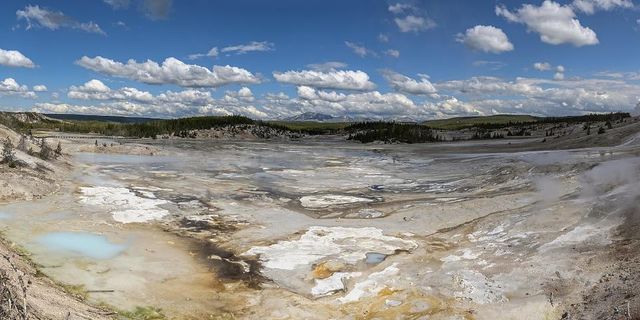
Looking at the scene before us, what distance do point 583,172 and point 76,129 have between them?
58712mm

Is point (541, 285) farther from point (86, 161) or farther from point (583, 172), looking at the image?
point (86, 161)

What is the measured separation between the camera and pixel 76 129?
201ft

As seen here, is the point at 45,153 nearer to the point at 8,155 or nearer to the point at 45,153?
the point at 45,153

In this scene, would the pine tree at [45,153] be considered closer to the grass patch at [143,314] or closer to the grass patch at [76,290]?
the grass patch at [76,290]

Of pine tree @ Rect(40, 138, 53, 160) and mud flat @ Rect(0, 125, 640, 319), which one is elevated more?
pine tree @ Rect(40, 138, 53, 160)

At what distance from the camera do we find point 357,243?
13.0 m

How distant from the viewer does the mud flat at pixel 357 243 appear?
29.9 feet

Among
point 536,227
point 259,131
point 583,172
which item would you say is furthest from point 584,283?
point 259,131

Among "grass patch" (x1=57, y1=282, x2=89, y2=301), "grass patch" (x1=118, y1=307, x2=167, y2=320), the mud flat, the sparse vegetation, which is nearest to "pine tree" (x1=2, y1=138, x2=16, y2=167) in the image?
the mud flat

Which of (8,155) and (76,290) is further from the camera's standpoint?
(8,155)

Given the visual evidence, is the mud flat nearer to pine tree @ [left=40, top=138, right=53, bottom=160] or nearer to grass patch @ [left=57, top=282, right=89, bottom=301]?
grass patch @ [left=57, top=282, right=89, bottom=301]

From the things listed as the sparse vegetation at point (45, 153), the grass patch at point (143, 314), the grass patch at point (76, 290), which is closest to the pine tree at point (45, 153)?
the sparse vegetation at point (45, 153)

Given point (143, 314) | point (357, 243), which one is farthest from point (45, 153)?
point (143, 314)

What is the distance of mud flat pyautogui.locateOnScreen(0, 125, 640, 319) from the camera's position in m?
9.12
